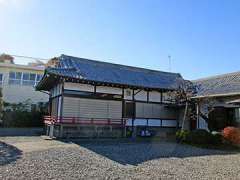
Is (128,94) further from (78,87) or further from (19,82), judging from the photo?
(19,82)

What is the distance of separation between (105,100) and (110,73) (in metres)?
2.42

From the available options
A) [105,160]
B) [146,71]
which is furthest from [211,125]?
[105,160]

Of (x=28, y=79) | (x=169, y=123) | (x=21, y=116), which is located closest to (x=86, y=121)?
(x=169, y=123)

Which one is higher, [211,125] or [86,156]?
[211,125]

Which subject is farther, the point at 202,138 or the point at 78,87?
the point at 78,87

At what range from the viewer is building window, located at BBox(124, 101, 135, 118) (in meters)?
16.9

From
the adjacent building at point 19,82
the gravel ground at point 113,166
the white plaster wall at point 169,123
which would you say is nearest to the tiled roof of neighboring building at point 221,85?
the white plaster wall at point 169,123

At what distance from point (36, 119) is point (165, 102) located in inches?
464

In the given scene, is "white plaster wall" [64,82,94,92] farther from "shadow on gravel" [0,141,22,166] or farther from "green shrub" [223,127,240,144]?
"green shrub" [223,127,240,144]

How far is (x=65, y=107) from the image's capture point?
14.6m

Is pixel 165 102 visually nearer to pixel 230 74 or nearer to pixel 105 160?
pixel 230 74

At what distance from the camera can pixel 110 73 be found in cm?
1770

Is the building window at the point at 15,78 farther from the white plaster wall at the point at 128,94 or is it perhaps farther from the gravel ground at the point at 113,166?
the gravel ground at the point at 113,166

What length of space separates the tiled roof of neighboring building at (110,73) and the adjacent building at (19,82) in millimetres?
9105
